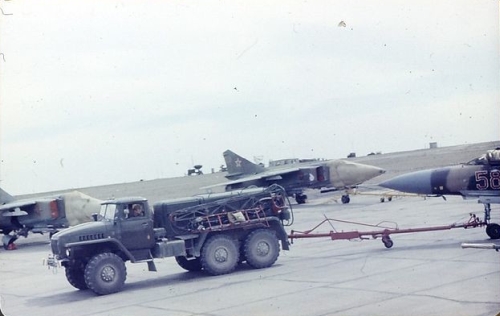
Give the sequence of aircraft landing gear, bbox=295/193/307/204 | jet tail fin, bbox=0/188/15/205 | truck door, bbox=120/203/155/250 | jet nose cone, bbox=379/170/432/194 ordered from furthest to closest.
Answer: aircraft landing gear, bbox=295/193/307/204 < jet tail fin, bbox=0/188/15/205 < jet nose cone, bbox=379/170/432/194 < truck door, bbox=120/203/155/250

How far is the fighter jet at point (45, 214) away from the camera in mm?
24906

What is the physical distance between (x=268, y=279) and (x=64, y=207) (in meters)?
15.1

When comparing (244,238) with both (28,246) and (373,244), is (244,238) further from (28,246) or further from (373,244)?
(28,246)

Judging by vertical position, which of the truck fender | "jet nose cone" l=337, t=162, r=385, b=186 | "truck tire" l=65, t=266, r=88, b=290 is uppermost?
"jet nose cone" l=337, t=162, r=385, b=186

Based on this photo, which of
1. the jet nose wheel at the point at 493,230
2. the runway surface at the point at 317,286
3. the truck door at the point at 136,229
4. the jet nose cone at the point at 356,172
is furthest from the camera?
the jet nose cone at the point at 356,172

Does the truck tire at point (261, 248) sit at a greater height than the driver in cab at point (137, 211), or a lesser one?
lesser

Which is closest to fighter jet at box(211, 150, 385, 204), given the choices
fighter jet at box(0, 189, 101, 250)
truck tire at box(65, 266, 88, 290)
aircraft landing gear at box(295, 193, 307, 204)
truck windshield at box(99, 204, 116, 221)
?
aircraft landing gear at box(295, 193, 307, 204)

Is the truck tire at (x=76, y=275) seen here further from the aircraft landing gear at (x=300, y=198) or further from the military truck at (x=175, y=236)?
the aircraft landing gear at (x=300, y=198)

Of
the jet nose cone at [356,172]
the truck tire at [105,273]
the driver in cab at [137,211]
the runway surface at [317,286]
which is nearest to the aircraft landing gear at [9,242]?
the runway surface at [317,286]

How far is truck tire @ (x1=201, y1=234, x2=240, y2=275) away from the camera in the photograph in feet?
44.1

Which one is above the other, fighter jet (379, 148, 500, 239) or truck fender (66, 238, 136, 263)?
fighter jet (379, 148, 500, 239)

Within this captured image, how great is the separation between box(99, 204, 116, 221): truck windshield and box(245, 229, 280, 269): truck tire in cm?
288

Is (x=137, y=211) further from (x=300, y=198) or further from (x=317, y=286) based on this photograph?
(x=300, y=198)

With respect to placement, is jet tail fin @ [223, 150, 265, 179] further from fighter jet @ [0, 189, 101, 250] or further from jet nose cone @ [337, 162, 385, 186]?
fighter jet @ [0, 189, 101, 250]
